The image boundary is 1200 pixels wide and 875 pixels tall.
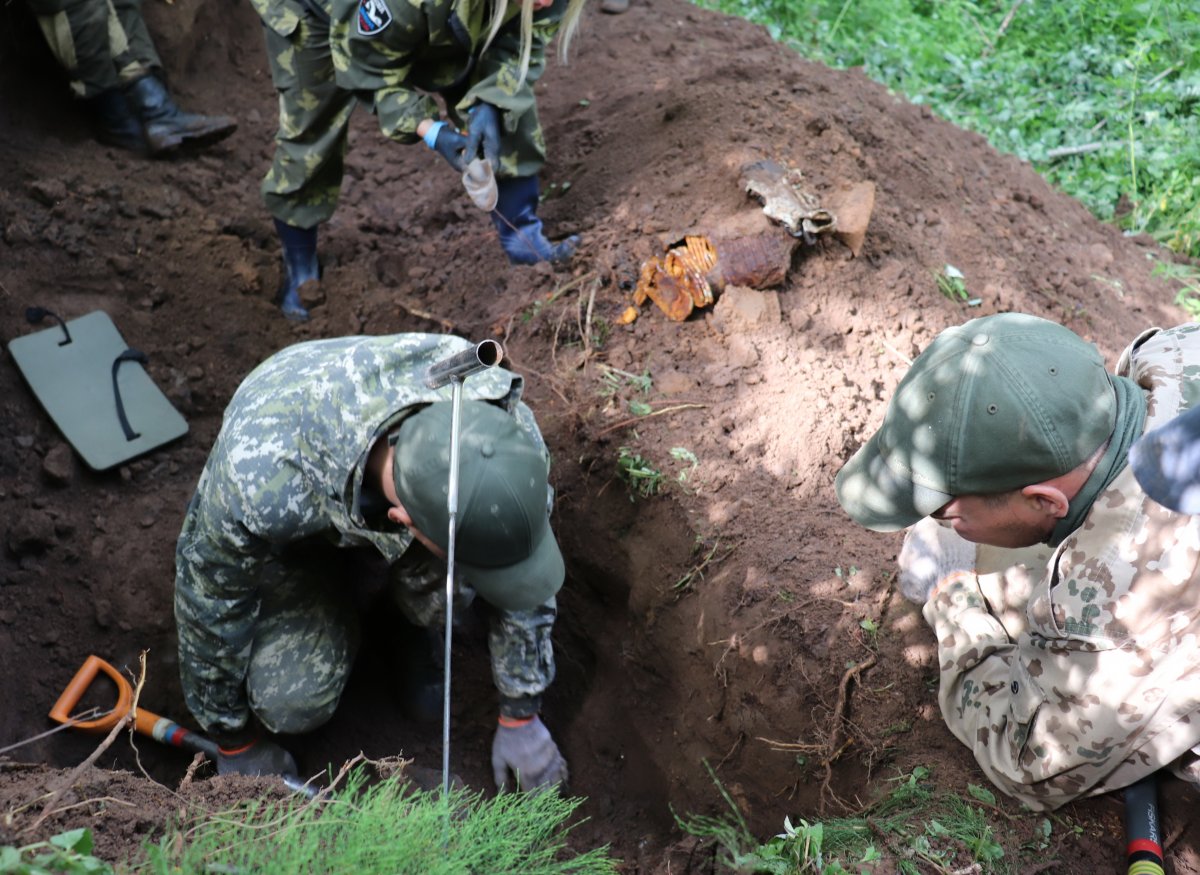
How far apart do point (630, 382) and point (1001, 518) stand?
160 cm

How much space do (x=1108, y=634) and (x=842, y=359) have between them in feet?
5.36

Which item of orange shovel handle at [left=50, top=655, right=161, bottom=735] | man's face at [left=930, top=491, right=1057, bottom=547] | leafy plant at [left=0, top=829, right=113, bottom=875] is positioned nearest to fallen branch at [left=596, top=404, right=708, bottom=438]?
man's face at [left=930, top=491, right=1057, bottom=547]

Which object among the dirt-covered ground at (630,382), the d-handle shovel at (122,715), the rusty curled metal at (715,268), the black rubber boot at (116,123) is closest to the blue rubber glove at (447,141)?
the dirt-covered ground at (630,382)

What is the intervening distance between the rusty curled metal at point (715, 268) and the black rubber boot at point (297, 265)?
5.27 ft

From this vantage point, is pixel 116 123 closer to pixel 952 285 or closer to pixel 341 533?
pixel 341 533

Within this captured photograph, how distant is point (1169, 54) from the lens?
5.32m

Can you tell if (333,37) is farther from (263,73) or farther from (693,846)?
(693,846)

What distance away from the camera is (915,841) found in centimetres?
214

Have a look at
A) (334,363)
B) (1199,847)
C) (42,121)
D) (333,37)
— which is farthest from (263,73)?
(1199,847)

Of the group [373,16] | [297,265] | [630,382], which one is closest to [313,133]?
[297,265]

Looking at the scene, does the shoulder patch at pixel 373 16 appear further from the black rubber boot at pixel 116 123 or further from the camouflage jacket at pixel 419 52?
the black rubber boot at pixel 116 123

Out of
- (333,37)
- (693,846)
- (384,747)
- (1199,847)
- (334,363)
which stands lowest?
(384,747)

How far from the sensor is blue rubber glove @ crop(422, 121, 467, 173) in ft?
11.4

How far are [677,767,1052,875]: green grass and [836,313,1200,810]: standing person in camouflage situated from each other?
0.43 feet
